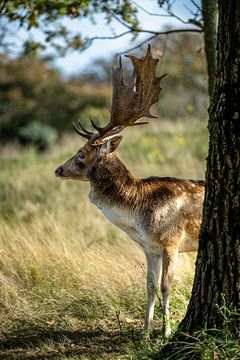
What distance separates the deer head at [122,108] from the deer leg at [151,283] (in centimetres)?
98

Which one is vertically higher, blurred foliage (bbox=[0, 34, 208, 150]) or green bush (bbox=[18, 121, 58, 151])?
blurred foliage (bbox=[0, 34, 208, 150])

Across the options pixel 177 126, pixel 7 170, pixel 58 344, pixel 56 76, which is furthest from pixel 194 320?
pixel 56 76

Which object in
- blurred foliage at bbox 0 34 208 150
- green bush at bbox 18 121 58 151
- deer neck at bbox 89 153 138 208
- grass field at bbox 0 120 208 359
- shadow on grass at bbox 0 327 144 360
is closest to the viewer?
shadow on grass at bbox 0 327 144 360

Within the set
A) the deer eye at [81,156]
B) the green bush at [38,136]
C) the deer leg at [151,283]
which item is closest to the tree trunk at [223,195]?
the deer leg at [151,283]

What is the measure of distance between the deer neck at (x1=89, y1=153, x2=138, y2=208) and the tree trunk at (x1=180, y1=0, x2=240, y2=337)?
148cm

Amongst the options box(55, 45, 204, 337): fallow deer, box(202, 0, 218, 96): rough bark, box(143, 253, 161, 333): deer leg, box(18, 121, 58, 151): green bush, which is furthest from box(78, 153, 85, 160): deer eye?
box(18, 121, 58, 151): green bush

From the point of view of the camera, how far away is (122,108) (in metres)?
6.62

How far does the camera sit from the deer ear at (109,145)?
21.4 ft

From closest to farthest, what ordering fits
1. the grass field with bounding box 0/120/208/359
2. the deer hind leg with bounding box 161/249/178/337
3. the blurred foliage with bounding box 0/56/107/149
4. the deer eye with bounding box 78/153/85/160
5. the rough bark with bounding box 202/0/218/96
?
the grass field with bounding box 0/120/208/359
the deer hind leg with bounding box 161/249/178/337
the deer eye with bounding box 78/153/85/160
the rough bark with bounding box 202/0/218/96
the blurred foliage with bounding box 0/56/107/149

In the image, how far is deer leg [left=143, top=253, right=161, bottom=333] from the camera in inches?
247

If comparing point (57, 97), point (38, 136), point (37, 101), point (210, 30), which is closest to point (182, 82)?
point (57, 97)

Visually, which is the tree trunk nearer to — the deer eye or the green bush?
the deer eye

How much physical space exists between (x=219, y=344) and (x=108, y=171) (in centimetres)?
220

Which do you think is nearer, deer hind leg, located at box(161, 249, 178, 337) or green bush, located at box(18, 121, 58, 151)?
deer hind leg, located at box(161, 249, 178, 337)
